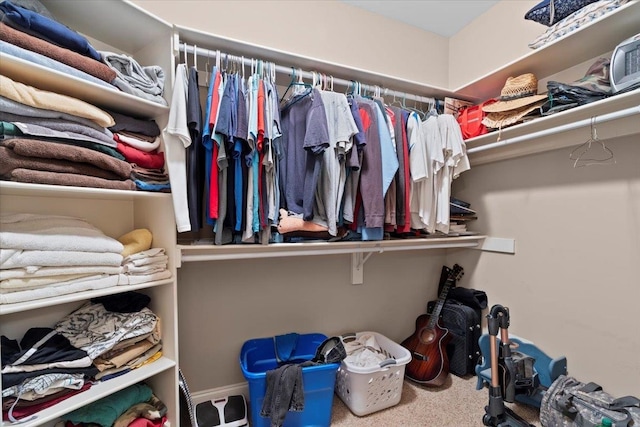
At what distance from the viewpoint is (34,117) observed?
102 cm

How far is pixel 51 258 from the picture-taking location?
1.04 meters

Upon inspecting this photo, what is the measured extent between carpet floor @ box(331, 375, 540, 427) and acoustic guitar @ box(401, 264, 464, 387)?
0.25 feet

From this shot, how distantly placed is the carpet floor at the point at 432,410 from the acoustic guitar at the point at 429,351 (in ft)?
0.25

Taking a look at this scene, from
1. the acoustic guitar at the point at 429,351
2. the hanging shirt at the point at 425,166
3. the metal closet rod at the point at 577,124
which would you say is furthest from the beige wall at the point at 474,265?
the hanging shirt at the point at 425,166

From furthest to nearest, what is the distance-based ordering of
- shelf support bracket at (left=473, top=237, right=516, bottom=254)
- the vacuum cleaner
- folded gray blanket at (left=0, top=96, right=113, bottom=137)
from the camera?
shelf support bracket at (left=473, top=237, right=516, bottom=254)
the vacuum cleaner
folded gray blanket at (left=0, top=96, right=113, bottom=137)

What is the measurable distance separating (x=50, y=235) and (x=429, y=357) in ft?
6.92

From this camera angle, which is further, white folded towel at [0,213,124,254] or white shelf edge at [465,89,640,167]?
white shelf edge at [465,89,640,167]

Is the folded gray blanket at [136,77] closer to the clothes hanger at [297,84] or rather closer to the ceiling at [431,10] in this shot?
the clothes hanger at [297,84]

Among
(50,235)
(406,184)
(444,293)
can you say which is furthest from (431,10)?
(50,235)

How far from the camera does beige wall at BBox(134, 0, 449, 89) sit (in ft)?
5.62

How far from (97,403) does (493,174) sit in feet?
8.36

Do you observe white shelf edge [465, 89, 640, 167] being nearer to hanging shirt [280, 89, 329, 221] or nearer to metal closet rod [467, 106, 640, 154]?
metal closet rod [467, 106, 640, 154]

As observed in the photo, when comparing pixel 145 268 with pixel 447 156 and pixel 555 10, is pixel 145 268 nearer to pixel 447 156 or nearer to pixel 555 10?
pixel 447 156

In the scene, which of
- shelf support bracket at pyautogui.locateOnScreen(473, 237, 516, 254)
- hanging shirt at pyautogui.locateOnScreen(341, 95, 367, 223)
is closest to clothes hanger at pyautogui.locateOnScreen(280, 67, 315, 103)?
hanging shirt at pyautogui.locateOnScreen(341, 95, 367, 223)
